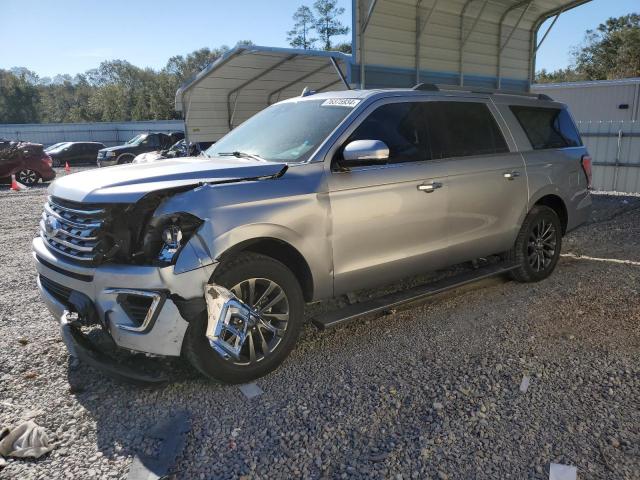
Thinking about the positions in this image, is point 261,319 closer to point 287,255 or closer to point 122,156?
point 287,255

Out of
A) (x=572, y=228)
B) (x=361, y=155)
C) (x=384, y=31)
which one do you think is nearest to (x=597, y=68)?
(x=384, y=31)

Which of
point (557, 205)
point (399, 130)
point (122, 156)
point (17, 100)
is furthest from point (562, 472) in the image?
point (17, 100)

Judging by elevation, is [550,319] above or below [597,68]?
below

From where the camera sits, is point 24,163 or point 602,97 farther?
point 602,97

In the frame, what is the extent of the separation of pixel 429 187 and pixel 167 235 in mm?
2239

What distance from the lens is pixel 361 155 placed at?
3.52m

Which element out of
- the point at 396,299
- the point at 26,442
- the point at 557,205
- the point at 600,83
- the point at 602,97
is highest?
the point at 600,83

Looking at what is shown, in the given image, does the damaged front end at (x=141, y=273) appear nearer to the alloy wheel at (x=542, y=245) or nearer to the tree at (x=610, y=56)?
the alloy wheel at (x=542, y=245)

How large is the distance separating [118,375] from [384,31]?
30.0ft

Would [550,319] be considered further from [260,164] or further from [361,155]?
[260,164]

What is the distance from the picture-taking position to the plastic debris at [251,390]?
10.6ft

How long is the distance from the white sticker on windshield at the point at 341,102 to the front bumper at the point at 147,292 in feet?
5.96

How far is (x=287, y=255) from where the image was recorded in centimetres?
355

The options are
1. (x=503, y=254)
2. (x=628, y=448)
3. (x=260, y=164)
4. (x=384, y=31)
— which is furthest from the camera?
(x=384, y=31)
